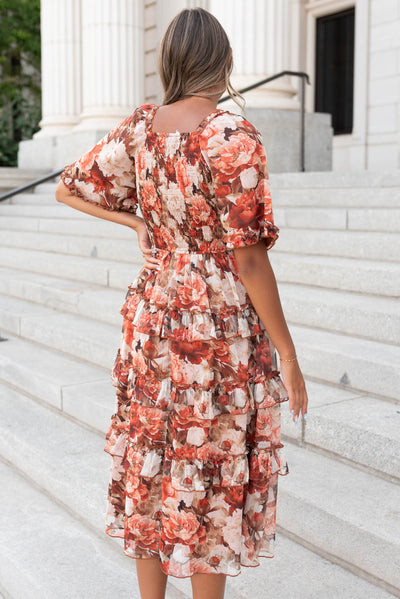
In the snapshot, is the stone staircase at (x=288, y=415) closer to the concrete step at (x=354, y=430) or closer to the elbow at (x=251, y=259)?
the concrete step at (x=354, y=430)

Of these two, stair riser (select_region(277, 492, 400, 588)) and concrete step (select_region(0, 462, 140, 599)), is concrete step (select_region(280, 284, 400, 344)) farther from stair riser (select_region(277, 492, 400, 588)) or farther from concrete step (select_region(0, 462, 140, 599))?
concrete step (select_region(0, 462, 140, 599))

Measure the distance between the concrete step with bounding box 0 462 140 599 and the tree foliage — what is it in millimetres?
15870

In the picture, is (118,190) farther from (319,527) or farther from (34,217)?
(34,217)

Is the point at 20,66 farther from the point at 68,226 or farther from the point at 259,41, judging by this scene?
the point at 68,226

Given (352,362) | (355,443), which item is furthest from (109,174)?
(352,362)

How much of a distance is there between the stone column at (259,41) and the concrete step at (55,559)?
22.7ft

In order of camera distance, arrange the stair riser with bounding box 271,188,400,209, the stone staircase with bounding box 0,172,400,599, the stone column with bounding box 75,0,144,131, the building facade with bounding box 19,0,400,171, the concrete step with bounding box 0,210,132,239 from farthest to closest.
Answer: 1. the stone column with bounding box 75,0,144,131
2. the building facade with bounding box 19,0,400,171
3. the concrete step with bounding box 0,210,132,239
4. the stair riser with bounding box 271,188,400,209
5. the stone staircase with bounding box 0,172,400,599

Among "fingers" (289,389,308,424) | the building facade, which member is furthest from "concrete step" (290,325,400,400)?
the building facade

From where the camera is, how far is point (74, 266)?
675 centimetres

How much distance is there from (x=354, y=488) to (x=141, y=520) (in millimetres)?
1108

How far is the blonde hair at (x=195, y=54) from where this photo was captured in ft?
5.79

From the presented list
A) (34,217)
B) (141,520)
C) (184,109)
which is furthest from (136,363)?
(34,217)

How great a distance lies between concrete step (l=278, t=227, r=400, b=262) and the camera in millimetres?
4703

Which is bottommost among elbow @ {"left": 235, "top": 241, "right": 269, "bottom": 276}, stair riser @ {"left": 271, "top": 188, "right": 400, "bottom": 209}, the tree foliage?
elbow @ {"left": 235, "top": 241, "right": 269, "bottom": 276}
